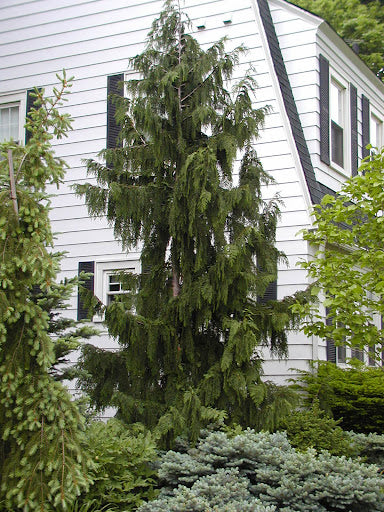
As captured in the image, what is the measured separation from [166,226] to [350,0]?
666 inches

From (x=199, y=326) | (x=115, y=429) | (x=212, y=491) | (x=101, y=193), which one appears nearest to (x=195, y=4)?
(x=101, y=193)

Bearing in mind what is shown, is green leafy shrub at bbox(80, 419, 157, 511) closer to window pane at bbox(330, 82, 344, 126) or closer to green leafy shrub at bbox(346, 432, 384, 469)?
green leafy shrub at bbox(346, 432, 384, 469)

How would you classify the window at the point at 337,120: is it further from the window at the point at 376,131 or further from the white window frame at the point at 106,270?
the white window frame at the point at 106,270

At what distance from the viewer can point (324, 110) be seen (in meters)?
9.67

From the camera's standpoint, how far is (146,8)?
33.7ft

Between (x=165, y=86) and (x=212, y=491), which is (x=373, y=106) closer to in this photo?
(x=165, y=86)

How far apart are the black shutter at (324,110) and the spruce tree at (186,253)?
116 inches

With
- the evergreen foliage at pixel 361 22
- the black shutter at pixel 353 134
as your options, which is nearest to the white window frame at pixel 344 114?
the black shutter at pixel 353 134

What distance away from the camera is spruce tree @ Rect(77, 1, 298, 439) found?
6082 millimetres

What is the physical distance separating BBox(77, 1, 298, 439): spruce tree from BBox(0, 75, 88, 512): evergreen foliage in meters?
1.50

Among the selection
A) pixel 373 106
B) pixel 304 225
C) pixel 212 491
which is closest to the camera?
pixel 212 491

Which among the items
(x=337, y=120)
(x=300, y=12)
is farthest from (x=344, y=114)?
(x=300, y=12)

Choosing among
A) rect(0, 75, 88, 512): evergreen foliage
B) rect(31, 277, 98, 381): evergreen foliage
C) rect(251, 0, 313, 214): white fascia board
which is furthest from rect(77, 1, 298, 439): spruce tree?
rect(251, 0, 313, 214): white fascia board

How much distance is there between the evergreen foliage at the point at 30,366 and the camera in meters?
4.37
